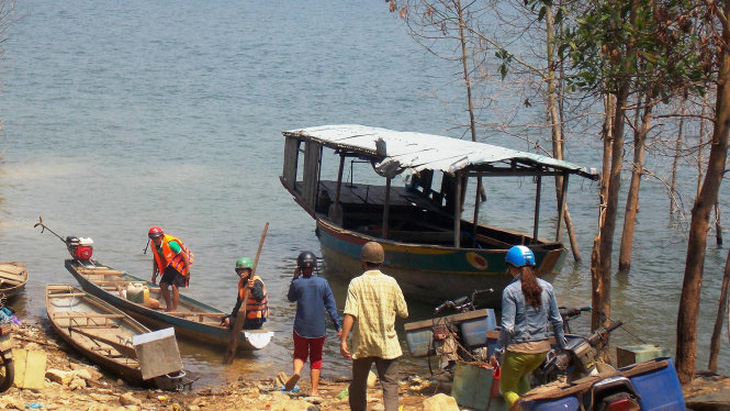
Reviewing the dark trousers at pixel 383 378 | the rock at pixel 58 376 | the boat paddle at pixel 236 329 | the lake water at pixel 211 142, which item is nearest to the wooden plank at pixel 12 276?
the lake water at pixel 211 142

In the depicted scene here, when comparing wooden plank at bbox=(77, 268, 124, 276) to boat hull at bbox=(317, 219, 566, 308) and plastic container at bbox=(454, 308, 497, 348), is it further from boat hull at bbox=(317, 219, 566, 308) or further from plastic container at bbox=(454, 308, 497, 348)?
plastic container at bbox=(454, 308, 497, 348)

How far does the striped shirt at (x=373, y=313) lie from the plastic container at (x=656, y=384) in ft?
5.95

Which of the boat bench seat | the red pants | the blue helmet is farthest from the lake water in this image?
the blue helmet

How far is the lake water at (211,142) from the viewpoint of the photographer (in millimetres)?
17562

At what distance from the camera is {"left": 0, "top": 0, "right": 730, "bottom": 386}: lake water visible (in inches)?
691

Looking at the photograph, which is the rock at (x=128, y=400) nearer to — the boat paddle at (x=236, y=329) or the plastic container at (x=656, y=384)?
the boat paddle at (x=236, y=329)

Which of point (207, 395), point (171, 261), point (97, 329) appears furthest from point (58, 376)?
point (171, 261)

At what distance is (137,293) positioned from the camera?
1354cm

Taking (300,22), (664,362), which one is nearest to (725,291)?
(664,362)

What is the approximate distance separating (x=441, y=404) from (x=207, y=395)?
119 inches

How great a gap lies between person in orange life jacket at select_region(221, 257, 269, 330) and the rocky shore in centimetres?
86

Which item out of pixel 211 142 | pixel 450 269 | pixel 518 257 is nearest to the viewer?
pixel 518 257

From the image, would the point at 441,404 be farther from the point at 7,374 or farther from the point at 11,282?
the point at 11,282

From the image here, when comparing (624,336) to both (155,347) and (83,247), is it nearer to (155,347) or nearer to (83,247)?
(155,347)
